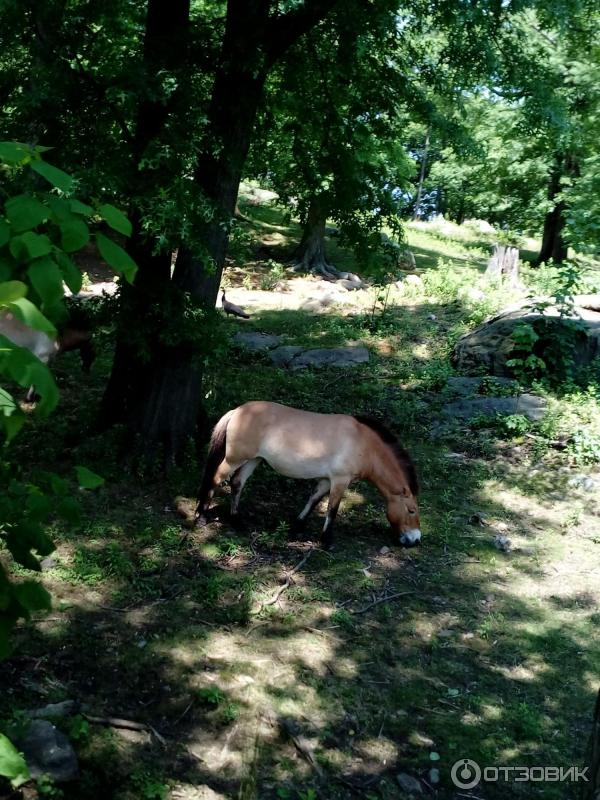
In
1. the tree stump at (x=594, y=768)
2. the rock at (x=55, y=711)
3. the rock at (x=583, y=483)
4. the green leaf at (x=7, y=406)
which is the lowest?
the rock at (x=55, y=711)

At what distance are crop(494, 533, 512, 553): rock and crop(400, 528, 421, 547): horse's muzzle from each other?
0.89 meters

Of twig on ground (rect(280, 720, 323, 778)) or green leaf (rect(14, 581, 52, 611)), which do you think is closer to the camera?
green leaf (rect(14, 581, 52, 611))

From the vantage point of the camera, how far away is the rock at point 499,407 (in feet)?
35.1

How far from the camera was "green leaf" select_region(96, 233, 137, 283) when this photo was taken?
2.12m

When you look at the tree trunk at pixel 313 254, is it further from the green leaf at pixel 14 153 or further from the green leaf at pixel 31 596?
the green leaf at pixel 31 596

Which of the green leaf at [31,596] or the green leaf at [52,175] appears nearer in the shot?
the green leaf at [52,175]

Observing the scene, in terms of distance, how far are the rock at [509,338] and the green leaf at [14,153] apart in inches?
410

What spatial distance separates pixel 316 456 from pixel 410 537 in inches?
50.8

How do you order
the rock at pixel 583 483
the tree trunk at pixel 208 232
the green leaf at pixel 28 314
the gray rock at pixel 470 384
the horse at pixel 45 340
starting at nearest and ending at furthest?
the green leaf at pixel 28 314 < the tree trunk at pixel 208 232 < the horse at pixel 45 340 < the rock at pixel 583 483 < the gray rock at pixel 470 384

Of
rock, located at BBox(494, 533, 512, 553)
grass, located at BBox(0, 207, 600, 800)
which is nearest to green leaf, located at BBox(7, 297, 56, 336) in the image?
grass, located at BBox(0, 207, 600, 800)

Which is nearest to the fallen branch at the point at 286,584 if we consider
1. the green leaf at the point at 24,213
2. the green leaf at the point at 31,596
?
the green leaf at the point at 31,596

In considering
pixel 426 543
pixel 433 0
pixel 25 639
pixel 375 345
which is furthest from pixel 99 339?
pixel 375 345

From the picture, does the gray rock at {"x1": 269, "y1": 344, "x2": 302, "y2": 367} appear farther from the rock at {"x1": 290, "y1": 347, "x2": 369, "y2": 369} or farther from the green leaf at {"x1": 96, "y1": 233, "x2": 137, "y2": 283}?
the green leaf at {"x1": 96, "y1": 233, "x2": 137, "y2": 283}

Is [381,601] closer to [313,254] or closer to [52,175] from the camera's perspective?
[52,175]
